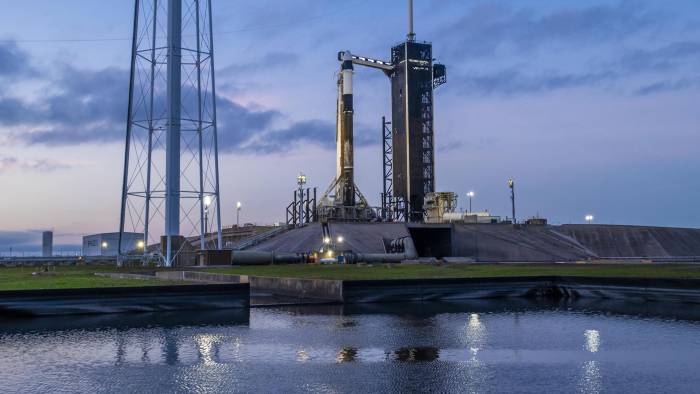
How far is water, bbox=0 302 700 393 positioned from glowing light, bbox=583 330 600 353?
66 millimetres

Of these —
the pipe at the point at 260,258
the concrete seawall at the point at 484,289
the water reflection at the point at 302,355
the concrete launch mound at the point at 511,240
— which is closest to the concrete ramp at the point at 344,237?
the concrete launch mound at the point at 511,240

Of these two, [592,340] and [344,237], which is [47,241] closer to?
[344,237]

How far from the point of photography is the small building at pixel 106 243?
98.1m

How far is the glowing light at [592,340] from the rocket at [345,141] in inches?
3046

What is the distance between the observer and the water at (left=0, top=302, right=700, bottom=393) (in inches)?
631

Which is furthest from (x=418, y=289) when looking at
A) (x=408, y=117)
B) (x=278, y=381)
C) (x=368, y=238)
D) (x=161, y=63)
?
(x=408, y=117)

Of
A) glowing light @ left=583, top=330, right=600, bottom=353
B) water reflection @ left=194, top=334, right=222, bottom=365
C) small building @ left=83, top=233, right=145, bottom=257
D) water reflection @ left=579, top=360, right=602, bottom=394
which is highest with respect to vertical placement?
small building @ left=83, top=233, right=145, bottom=257

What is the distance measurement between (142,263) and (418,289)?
1303 inches

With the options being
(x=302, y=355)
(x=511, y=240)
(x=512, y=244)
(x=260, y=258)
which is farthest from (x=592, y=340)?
(x=511, y=240)

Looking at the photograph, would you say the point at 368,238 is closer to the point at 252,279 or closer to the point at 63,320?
the point at 252,279

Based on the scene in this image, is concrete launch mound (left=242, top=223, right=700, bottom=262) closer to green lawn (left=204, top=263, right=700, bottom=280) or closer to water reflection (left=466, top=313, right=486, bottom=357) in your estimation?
green lawn (left=204, top=263, right=700, bottom=280)

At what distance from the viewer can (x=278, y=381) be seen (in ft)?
53.3

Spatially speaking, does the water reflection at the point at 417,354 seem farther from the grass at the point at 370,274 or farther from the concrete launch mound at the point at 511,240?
the concrete launch mound at the point at 511,240

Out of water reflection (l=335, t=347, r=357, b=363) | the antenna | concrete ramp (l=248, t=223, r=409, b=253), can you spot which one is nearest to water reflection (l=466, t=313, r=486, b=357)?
water reflection (l=335, t=347, r=357, b=363)
